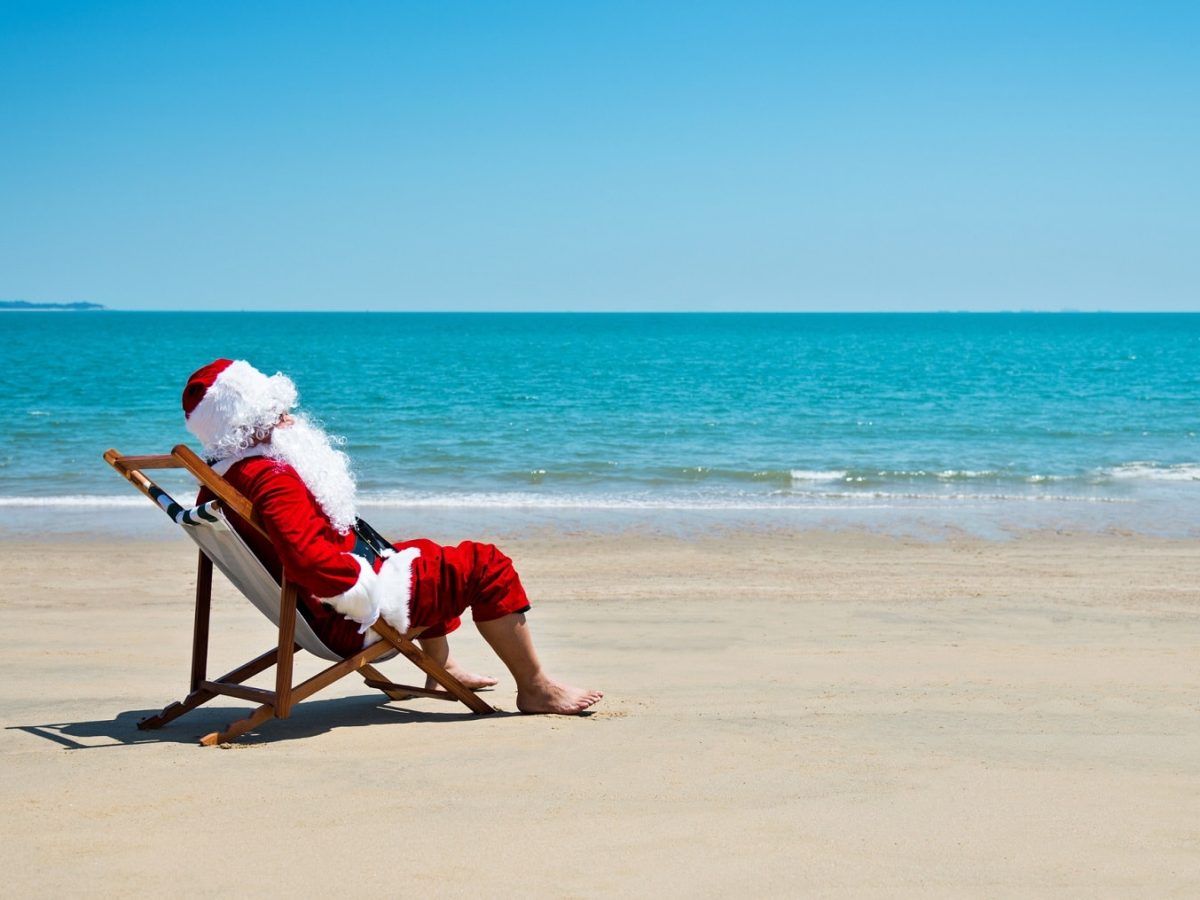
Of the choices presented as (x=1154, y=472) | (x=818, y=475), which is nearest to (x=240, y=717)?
(x=818, y=475)

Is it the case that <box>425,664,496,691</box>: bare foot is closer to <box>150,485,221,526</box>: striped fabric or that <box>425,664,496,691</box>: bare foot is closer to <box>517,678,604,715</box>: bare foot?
<box>517,678,604,715</box>: bare foot

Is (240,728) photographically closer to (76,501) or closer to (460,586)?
(460,586)

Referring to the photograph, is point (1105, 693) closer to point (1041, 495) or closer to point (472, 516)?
point (472, 516)

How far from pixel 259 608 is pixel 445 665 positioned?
862 millimetres

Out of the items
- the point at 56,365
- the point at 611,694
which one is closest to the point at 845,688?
the point at 611,694

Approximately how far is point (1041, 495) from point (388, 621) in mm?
11722

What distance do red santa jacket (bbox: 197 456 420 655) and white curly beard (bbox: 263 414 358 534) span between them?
0.03m

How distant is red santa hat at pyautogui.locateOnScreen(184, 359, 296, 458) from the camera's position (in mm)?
4188

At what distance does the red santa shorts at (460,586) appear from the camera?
14.3ft

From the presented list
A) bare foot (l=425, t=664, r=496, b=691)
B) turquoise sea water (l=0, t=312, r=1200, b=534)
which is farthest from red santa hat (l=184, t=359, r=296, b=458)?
turquoise sea water (l=0, t=312, r=1200, b=534)

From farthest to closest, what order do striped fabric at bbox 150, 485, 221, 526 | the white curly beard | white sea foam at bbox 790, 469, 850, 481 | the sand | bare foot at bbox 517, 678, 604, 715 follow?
white sea foam at bbox 790, 469, 850, 481 → bare foot at bbox 517, 678, 604, 715 → the white curly beard → striped fabric at bbox 150, 485, 221, 526 → the sand

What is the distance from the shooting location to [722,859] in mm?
3059

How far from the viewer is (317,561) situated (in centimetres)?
404

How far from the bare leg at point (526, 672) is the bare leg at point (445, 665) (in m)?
0.27
